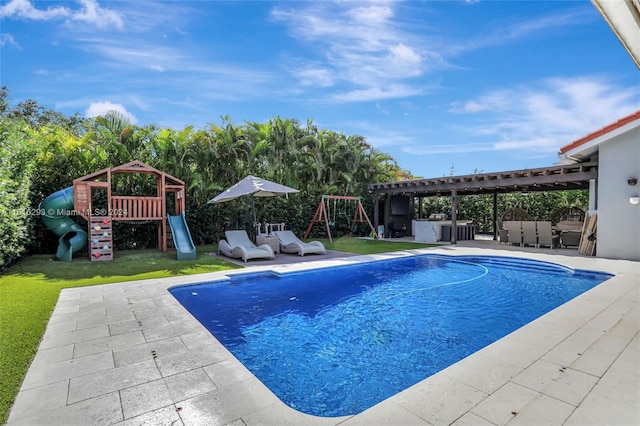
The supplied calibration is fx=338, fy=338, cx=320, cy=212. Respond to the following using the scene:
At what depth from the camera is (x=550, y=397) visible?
110 inches

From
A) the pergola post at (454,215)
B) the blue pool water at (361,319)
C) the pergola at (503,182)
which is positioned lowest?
the blue pool water at (361,319)

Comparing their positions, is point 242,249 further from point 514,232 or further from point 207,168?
point 514,232

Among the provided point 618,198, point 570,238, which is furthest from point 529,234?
point 618,198

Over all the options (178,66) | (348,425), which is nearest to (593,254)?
(348,425)

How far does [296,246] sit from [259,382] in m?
9.27

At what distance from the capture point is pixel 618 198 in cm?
1104

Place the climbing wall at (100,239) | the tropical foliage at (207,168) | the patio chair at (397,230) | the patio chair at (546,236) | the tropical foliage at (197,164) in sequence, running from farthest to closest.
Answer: the patio chair at (397,230)
the patio chair at (546,236)
the climbing wall at (100,239)
the tropical foliage at (197,164)
the tropical foliage at (207,168)

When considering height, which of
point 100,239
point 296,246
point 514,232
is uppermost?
point 100,239

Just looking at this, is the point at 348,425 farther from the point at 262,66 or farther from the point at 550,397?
the point at 262,66

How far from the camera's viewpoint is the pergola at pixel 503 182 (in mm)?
12711

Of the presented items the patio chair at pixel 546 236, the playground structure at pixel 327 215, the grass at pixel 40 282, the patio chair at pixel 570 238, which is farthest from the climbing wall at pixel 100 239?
the patio chair at pixel 570 238

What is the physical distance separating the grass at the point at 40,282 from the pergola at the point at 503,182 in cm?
536

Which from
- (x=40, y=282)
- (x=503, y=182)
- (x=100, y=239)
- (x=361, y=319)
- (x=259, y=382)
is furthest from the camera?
(x=503, y=182)

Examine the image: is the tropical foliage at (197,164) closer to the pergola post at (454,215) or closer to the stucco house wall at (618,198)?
the pergola post at (454,215)
